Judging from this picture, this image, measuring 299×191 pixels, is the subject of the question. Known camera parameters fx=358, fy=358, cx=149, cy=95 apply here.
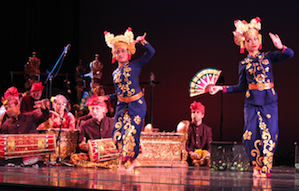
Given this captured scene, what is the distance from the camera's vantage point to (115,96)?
4.05 m

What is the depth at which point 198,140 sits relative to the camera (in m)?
5.62

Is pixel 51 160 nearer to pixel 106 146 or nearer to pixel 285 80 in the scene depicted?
pixel 106 146

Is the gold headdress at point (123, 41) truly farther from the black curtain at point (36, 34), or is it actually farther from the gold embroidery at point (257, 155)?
the black curtain at point (36, 34)

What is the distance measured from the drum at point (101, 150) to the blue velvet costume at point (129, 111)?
71cm

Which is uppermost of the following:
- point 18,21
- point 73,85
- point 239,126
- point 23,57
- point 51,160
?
point 18,21

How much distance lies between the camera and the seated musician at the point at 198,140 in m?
5.44

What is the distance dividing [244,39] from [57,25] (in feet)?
18.1

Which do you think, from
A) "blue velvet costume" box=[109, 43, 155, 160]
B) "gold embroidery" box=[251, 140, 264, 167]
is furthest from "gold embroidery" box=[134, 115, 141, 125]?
"gold embroidery" box=[251, 140, 264, 167]

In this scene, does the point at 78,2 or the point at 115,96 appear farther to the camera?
the point at 78,2

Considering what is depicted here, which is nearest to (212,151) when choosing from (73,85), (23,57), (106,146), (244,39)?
(106,146)

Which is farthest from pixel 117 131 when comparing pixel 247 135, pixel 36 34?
pixel 36 34

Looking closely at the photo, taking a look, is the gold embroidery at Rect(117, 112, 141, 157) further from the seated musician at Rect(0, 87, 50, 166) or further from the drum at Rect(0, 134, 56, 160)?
the seated musician at Rect(0, 87, 50, 166)

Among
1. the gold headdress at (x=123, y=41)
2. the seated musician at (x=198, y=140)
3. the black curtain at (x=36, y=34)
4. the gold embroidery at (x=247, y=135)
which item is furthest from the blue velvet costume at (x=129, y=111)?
the black curtain at (x=36, y=34)

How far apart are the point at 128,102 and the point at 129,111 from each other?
11cm
